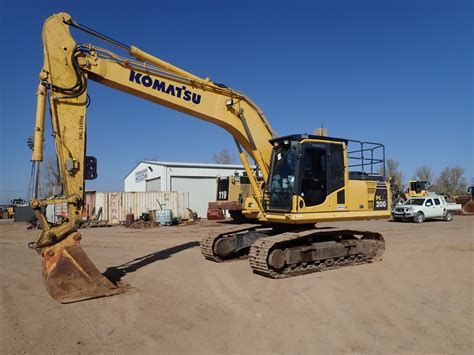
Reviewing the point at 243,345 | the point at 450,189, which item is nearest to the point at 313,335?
the point at 243,345

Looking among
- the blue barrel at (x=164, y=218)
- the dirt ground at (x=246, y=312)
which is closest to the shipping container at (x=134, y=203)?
the blue barrel at (x=164, y=218)

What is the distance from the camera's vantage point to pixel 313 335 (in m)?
5.50

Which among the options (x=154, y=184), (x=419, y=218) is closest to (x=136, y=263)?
(x=419, y=218)

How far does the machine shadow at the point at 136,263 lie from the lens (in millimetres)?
9391

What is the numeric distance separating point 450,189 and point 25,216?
80.4 metres

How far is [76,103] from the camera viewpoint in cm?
803

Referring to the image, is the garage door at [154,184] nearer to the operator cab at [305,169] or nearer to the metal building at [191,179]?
the metal building at [191,179]

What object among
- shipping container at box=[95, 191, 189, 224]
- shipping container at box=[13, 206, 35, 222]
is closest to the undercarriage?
shipping container at box=[95, 191, 189, 224]

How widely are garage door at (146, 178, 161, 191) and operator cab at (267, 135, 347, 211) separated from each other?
25.6 meters

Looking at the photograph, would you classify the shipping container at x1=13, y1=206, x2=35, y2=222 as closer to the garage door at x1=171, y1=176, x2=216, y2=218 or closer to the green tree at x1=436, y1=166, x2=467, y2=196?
the garage door at x1=171, y1=176, x2=216, y2=218

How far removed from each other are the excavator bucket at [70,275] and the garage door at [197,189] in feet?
86.2

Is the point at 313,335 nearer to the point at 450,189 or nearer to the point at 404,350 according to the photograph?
the point at 404,350

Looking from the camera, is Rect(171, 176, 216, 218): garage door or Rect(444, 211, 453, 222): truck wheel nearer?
Rect(444, 211, 453, 222): truck wheel

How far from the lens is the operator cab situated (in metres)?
9.62
